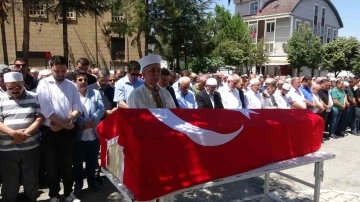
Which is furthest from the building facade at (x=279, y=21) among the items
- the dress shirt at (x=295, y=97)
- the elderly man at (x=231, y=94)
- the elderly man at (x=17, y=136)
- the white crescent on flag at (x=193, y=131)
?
the white crescent on flag at (x=193, y=131)

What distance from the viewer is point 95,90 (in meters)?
4.26

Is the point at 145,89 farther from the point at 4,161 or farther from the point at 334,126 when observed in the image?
the point at 334,126

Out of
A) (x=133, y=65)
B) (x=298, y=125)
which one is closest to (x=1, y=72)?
(x=133, y=65)

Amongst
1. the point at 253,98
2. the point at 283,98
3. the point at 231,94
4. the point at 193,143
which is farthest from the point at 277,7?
the point at 193,143

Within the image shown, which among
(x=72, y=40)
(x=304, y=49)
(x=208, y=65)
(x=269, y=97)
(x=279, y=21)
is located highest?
(x=279, y=21)

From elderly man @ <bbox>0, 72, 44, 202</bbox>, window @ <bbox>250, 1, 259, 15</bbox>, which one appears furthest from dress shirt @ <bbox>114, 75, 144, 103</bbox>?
window @ <bbox>250, 1, 259, 15</bbox>

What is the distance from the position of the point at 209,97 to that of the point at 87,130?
2347mm

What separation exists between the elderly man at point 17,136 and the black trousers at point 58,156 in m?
0.12

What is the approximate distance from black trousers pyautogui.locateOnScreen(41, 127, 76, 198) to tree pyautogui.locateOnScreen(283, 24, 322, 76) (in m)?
32.7

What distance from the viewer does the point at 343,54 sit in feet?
107

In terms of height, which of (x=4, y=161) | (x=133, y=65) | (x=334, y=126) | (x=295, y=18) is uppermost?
(x=295, y=18)

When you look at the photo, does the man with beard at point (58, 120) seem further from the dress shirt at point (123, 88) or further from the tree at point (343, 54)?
the tree at point (343, 54)

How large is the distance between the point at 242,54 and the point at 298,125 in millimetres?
28507

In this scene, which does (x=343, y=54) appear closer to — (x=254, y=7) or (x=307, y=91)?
(x=254, y=7)
